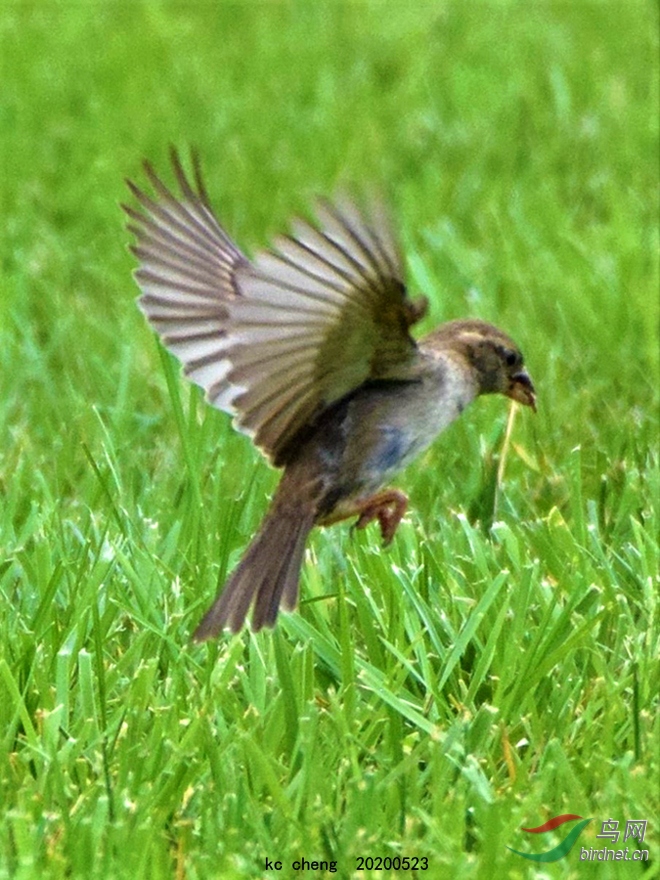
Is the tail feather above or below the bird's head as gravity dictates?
below

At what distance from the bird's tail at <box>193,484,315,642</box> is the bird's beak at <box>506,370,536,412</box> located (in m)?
0.78

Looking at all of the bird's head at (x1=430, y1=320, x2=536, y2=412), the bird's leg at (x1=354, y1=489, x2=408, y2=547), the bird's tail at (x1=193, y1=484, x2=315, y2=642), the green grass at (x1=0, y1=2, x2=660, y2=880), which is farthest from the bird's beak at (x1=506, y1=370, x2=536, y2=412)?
the bird's tail at (x1=193, y1=484, x2=315, y2=642)

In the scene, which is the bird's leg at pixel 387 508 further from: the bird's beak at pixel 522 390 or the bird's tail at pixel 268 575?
the bird's beak at pixel 522 390

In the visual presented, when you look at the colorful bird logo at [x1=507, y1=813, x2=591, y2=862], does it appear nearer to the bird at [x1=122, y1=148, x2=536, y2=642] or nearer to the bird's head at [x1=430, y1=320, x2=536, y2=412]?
the bird at [x1=122, y1=148, x2=536, y2=642]

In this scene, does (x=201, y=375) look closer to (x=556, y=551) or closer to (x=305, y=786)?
(x=556, y=551)

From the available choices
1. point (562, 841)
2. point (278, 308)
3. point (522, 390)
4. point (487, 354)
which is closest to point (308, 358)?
point (278, 308)

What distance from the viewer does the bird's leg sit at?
391 cm

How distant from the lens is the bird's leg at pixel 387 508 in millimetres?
3912

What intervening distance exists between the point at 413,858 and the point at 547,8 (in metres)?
7.55

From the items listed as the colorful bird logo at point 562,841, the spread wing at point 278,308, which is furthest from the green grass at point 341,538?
the spread wing at point 278,308

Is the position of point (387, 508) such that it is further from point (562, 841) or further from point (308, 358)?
point (562, 841)

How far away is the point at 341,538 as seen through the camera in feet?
14.2

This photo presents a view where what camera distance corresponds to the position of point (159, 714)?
3283 millimetres

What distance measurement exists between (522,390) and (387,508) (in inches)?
26.3
